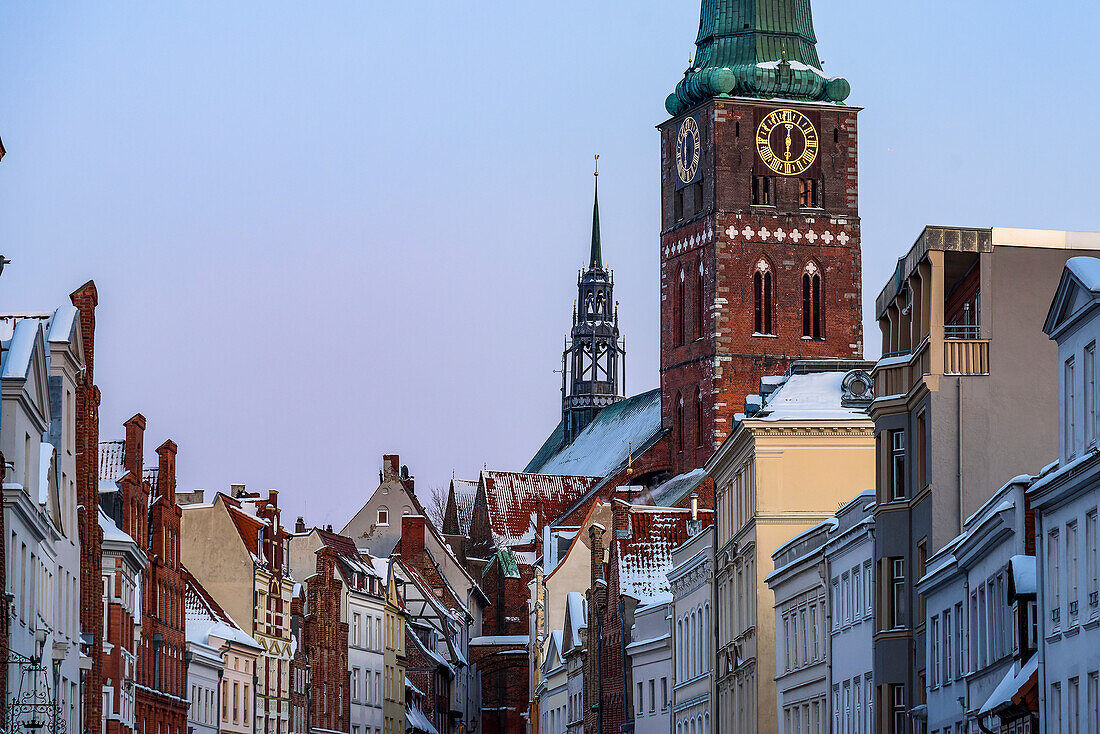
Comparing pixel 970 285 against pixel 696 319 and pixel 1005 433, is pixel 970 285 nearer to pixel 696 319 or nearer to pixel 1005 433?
pixel 1005 433

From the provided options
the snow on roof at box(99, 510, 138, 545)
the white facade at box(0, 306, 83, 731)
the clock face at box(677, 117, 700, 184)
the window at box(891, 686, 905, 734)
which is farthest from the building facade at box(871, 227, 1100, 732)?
the clock face at box(677, 117, 700, 184)

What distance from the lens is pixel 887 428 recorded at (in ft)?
160

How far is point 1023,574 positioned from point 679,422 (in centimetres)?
9422

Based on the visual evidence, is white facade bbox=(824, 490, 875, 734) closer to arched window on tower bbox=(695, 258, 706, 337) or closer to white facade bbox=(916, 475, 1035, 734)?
white facade bbox=(916, 475, 1035, 734)

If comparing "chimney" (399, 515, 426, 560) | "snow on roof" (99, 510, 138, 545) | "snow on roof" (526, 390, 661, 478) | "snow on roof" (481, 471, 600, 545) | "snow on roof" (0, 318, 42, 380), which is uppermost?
"snow on roof" (526, 390, 661, 478)

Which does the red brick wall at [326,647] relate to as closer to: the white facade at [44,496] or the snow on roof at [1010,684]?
the white facade at [44,496]

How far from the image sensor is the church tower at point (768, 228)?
4980 inches

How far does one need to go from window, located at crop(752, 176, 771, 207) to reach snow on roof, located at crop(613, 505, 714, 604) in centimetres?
4552

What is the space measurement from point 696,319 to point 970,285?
8163cm

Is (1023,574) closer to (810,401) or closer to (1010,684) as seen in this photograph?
(1010,684)

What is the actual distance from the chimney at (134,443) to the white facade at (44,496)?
1463 cm

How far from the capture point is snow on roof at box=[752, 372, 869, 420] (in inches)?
2366

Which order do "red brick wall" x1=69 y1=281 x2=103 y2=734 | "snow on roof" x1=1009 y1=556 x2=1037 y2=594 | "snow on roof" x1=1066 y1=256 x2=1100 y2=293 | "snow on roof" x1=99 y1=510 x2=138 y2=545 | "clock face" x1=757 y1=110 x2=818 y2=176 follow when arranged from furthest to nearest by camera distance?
"clock face" x1=757 y1=110 x2=818 y2=176, "snow on roof" x1=99 y1=510 x2=138 y2=545, "red brick wall" x1=69 y1=281 x2=103 y2=734, "snow on roof" x1=1009 y1=556 x2=1037 y2=594, "snow on roof" x1=1066 y1=256 x2=1100 y2=293

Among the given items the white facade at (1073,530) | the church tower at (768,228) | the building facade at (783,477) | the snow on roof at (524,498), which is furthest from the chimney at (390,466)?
the white facade at (1073,530)
